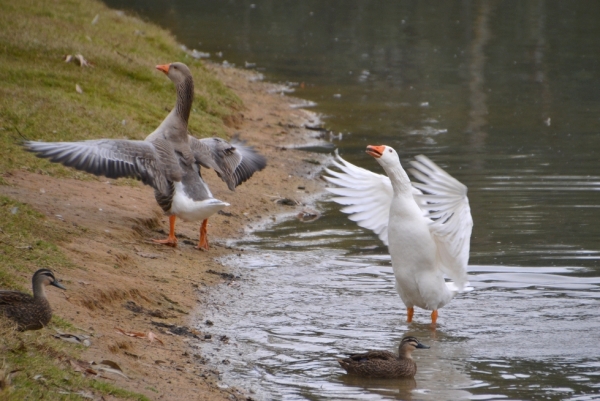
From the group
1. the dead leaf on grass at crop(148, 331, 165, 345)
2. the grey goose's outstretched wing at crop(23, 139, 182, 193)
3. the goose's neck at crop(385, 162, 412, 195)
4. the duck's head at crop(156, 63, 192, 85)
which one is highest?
the duck's head at crop(156, 63, 192, 85)

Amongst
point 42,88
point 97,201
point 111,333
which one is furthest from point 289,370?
point 42,88

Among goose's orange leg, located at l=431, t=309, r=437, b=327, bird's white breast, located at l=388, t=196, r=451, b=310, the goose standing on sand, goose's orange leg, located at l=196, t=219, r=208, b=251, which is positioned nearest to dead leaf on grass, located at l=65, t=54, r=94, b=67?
the goose standing on sand

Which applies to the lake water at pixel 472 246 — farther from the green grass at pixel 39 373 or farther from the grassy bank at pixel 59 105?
the grassy bank at pixel 59 105

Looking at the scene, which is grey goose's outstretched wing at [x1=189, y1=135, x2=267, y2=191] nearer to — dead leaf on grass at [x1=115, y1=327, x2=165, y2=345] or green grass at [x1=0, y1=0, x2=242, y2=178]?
green grass at [x1=0, y1=0, x2=242, y2=178]

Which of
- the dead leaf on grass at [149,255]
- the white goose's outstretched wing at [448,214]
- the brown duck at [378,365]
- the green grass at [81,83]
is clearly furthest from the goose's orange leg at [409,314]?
the green grass at [81,83]

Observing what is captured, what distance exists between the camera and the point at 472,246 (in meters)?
10.7

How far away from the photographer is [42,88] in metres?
14.1

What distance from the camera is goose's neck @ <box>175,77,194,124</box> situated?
34.6 ft

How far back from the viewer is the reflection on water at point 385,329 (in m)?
6.71

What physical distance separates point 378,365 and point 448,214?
154 centimetres

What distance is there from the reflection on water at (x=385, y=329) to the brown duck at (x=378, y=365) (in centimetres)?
8

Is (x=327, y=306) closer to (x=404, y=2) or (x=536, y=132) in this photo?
(x=536, y=132)

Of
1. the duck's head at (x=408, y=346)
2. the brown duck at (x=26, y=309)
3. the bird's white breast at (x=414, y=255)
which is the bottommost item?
the duck's head at (x=408, y=346)

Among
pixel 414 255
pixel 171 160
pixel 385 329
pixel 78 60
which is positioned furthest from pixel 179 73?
pixel 78 60
